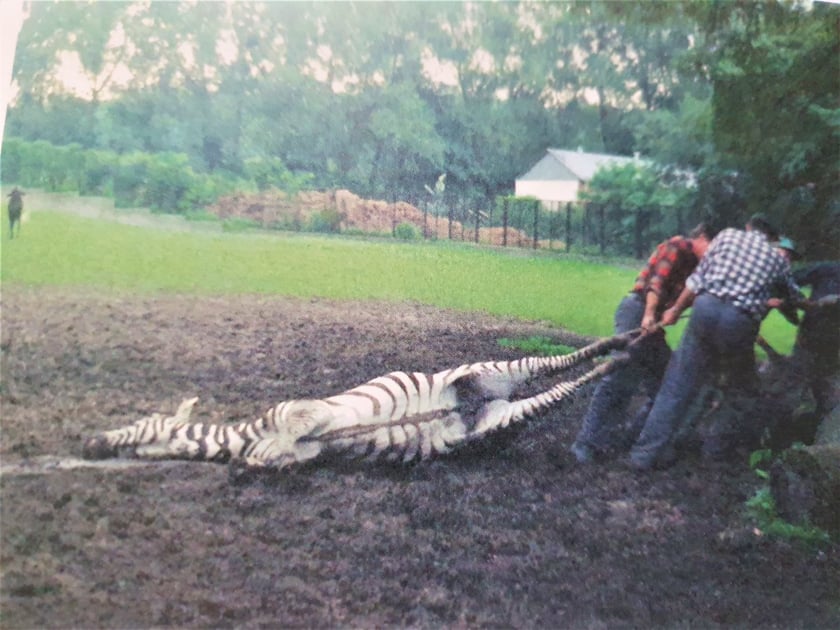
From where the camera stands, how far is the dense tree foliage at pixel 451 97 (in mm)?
2926

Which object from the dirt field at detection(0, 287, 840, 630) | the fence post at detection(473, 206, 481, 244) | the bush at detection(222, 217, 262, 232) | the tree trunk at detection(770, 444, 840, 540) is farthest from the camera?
the fence post at detection(473, 206, 481, 244)

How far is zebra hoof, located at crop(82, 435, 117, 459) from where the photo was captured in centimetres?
274

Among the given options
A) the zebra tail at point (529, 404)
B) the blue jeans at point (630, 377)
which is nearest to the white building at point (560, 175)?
the blue jeans at point (630, 377)

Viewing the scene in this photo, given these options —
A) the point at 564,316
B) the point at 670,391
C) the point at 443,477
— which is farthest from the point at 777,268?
the point at 443,477

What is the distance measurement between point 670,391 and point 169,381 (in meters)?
2.22

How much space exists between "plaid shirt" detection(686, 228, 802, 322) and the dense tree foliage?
20 centimetres

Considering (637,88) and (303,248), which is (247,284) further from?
(637,88)

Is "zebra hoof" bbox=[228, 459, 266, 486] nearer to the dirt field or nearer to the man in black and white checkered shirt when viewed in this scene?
the dirt field

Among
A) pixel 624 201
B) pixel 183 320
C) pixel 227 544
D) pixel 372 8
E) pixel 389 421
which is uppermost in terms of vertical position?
pixel 372 8

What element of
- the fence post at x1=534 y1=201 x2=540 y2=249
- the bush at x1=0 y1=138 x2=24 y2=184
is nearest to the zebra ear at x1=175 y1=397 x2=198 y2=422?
the bush at x1=0 y1=138 x2=24 y2=184

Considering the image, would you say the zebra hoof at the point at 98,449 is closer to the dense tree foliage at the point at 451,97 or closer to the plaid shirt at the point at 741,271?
the dense tree foliage at the point at 451,97

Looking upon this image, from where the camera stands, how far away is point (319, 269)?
3104 millimetres

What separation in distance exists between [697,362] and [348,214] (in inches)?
68.0

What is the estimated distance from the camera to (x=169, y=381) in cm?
289
